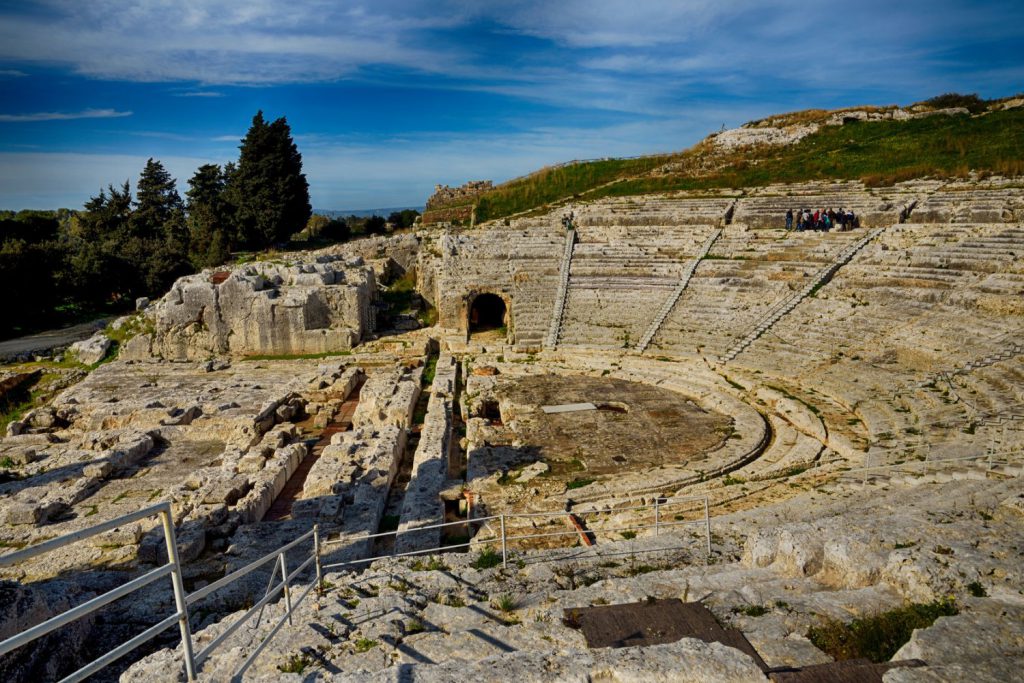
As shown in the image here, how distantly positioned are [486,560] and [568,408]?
819 centimetres

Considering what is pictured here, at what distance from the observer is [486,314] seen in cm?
2403

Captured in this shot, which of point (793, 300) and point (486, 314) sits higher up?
point (793, 300)

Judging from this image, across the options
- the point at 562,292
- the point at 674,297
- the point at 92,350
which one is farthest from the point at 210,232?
the point at 674,297

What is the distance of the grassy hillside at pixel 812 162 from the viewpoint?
81.6 ft

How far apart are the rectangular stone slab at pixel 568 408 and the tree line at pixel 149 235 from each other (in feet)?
78.1

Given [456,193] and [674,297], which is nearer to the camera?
[674,297]

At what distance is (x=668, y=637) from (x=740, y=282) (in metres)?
17.2

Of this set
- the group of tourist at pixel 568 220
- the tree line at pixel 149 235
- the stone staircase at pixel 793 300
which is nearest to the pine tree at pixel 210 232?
the tree line at pixel 149 235

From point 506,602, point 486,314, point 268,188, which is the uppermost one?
point 268,188

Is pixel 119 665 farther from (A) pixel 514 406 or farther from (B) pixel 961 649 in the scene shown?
(A) pixel 514 406

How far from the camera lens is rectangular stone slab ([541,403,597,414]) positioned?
45.3ft

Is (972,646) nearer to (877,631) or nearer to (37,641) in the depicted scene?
(877,631)

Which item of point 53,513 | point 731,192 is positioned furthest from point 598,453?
point 731,192

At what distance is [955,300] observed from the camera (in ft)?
48.6
